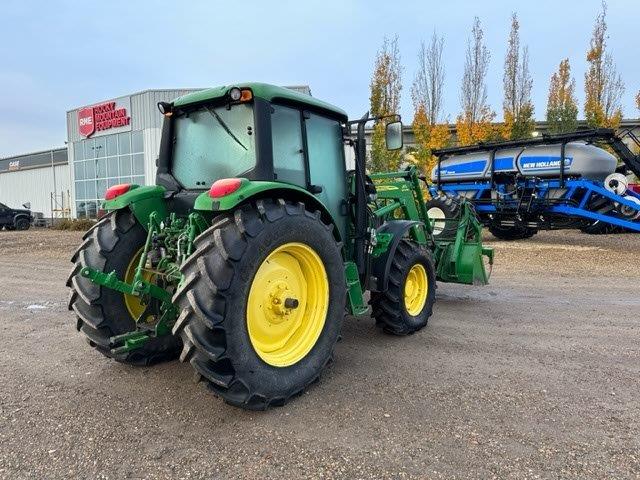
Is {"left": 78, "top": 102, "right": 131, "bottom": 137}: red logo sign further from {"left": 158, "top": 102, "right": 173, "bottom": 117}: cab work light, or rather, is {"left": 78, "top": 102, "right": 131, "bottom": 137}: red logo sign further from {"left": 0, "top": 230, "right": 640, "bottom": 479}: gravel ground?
{"left": 158, "top": 102, "right": 173, "bottom": 117}: cab work light

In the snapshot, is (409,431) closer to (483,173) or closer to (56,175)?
(483,173)

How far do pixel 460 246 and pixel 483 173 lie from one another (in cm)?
803

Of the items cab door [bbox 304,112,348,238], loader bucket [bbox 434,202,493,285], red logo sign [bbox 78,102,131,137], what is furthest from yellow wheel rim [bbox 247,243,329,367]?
red logo sign [bbox 78,102,131,137]

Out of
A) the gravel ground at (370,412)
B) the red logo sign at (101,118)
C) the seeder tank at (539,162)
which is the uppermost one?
the red logo sign at (101,118)

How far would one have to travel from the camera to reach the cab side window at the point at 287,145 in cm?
385

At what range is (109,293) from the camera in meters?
3.76

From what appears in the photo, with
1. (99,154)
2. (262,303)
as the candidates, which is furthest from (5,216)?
(262,303)

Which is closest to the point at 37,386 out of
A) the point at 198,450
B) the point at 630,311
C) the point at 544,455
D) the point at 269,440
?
the point at 198,450

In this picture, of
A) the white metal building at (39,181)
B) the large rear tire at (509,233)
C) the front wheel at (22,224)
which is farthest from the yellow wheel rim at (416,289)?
the white metal building at (39,181)

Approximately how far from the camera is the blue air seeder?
11906 millimetres

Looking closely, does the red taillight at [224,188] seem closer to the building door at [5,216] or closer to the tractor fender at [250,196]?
the tractor fender at [250,196]

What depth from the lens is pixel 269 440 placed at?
289 centimetres

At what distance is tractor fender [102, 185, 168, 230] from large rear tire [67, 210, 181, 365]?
0.33 ft

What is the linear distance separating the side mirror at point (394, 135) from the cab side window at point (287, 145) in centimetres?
92
